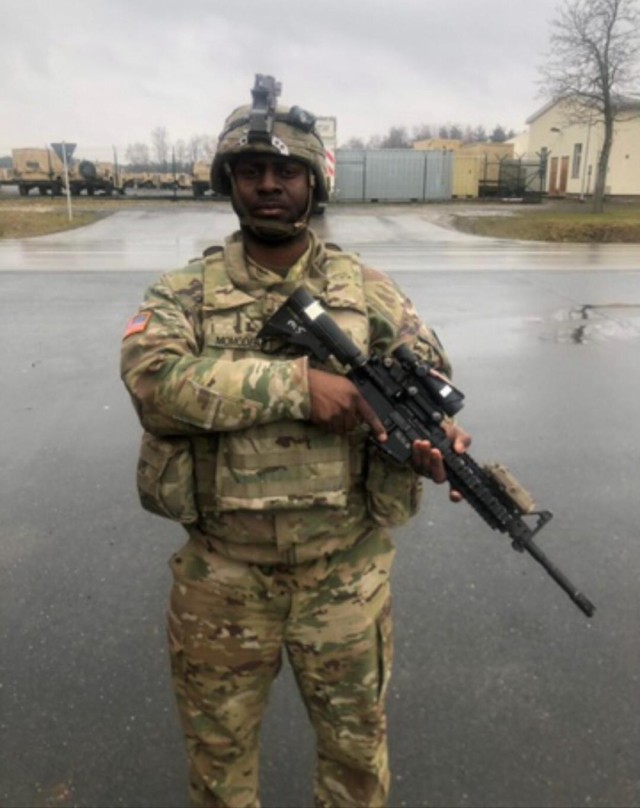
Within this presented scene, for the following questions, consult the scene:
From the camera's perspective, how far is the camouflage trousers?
183 centimetres

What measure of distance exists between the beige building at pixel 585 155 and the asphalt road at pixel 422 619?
112 feet

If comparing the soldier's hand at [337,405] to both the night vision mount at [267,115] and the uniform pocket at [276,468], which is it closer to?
the uniform pocket at [276,468]

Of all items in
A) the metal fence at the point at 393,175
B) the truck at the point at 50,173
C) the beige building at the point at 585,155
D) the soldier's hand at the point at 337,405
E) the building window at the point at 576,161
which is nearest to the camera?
the soldier's hand at the point at 337,405

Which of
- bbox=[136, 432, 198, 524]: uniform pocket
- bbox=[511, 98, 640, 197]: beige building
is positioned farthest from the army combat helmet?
bbox=[511, 98, 640, 197]: beige building

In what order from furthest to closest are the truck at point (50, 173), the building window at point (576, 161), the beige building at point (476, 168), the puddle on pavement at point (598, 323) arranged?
1. the building window at point (576, 161)
2. the truck at point (50, 173)
3. the beige building at point (476, 168)
4. the puddle on pavement at point (598, 323)

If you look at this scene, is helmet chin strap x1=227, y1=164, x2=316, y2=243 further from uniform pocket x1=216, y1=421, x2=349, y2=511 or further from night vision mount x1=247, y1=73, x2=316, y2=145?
uniform pocket x1=216, y1=421, x2=349, y2=511

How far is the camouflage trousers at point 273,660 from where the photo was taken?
6.02 ft

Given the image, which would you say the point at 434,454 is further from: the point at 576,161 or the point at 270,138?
the point at 576,161

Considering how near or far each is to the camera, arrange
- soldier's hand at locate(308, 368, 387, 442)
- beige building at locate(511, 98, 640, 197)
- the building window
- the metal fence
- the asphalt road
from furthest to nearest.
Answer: the building window
beige building at locate(511, 98, 640, 197)
the metal fence
the asphalt road
soldier's hand at locate(308, 368, 387, 442)

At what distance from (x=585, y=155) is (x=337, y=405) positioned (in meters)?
40.9

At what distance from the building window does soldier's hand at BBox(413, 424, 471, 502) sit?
4147 cm

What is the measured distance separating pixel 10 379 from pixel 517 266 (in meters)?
9.57

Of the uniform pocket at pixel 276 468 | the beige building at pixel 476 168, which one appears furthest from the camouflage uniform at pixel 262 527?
the beige building at pixel 476 168

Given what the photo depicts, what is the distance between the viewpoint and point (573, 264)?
1354 centimetres
